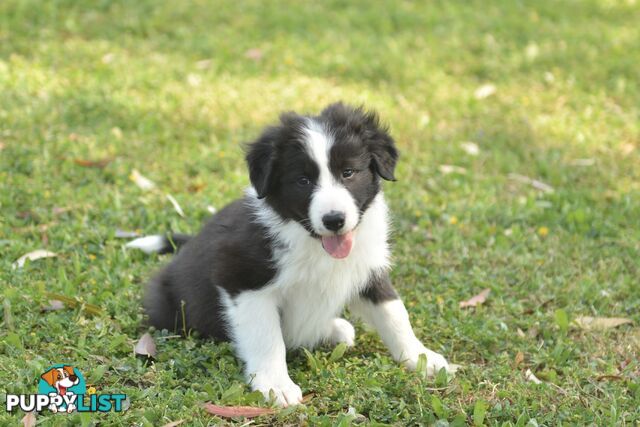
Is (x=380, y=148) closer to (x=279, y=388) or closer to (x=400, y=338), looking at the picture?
(x=400, y=338)

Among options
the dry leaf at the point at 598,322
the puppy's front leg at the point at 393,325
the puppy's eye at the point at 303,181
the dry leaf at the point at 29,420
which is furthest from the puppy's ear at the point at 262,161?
the dry leaf at the point at 598,322

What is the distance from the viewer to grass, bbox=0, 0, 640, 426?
4.15m

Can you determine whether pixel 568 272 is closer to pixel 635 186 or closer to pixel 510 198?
pixel 510 198

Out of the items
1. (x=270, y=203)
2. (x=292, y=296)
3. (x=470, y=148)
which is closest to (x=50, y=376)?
(x=292, y=296)

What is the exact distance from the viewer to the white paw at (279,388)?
13.0 ft

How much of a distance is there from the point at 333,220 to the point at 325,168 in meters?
0.28

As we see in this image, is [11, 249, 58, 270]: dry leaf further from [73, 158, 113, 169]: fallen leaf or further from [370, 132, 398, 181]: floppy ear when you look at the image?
[370, 132, 398, 181]: floppy ear

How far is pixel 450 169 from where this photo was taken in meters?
7.28

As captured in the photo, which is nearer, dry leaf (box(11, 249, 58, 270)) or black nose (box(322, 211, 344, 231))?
black nose (box(322, 211, 344, 231))

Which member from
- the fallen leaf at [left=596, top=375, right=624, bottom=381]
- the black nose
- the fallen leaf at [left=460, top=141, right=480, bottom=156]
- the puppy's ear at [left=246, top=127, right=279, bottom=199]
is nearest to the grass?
the fallen leaf at [left=596, top=375, right=624, bottom=381]

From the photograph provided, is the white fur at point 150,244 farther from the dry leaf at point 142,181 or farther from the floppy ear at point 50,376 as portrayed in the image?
the floppy ear at point 50,376

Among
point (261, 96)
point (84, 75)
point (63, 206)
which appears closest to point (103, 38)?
point (84, 75)

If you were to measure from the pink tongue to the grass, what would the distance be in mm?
Result: 601

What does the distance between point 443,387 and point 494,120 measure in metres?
4.71
